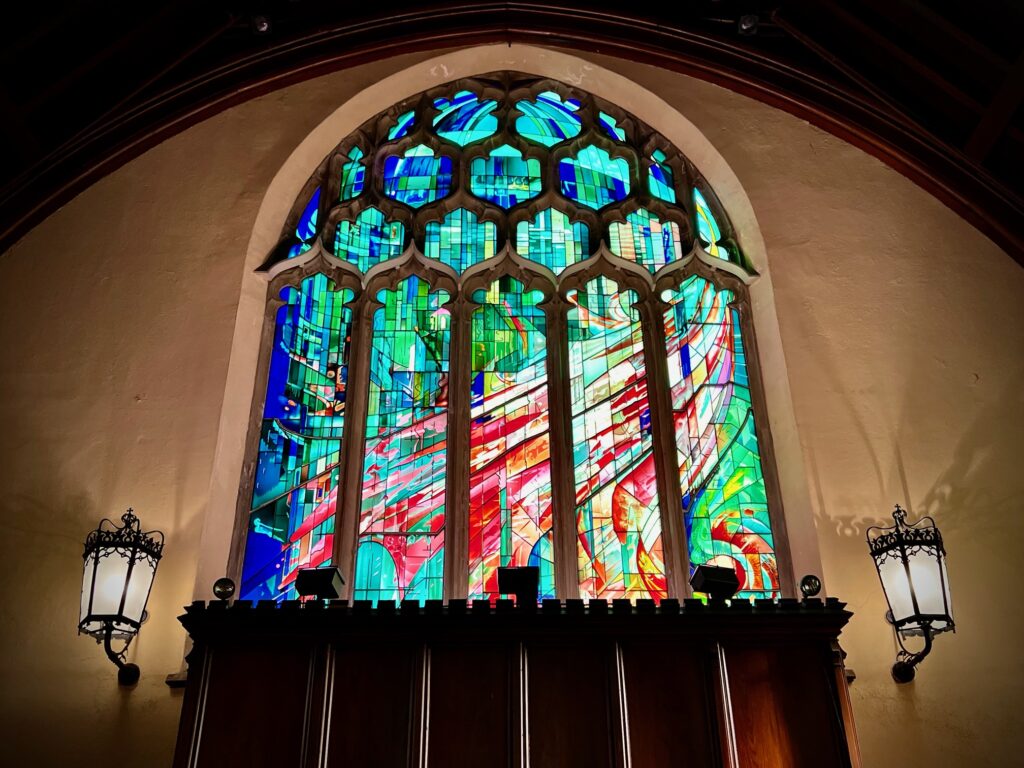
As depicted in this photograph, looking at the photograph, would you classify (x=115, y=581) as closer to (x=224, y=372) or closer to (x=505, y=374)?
(x=224, y=372)

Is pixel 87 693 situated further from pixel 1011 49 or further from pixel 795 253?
pixel 1011 49

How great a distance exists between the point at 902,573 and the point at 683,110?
12.6 ft

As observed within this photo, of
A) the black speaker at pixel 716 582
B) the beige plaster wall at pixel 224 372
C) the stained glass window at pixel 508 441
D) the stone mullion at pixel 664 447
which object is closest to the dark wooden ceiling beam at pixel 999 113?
the beige plaster wall at pixel 224 372

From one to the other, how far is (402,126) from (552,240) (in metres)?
1.56

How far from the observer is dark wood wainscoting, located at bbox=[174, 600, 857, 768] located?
442 cm

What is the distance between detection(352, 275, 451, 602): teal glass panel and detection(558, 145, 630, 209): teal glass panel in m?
1.34

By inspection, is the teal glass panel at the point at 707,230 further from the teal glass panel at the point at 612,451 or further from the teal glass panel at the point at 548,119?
the teal glass panel at the point at 548,119

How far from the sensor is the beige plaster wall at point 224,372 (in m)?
5.10

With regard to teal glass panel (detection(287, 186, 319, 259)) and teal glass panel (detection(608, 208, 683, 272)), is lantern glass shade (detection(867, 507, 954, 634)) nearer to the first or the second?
teal glass panel (detection(608, 208, 683, 272))

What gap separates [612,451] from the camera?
20.5 feet

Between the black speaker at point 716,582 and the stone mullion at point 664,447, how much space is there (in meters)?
0.92

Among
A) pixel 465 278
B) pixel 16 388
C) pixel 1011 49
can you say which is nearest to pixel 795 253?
pixel 1011 49

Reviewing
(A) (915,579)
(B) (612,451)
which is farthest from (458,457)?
(A) (915,579)

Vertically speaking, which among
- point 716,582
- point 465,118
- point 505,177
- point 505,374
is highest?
point 465,118
